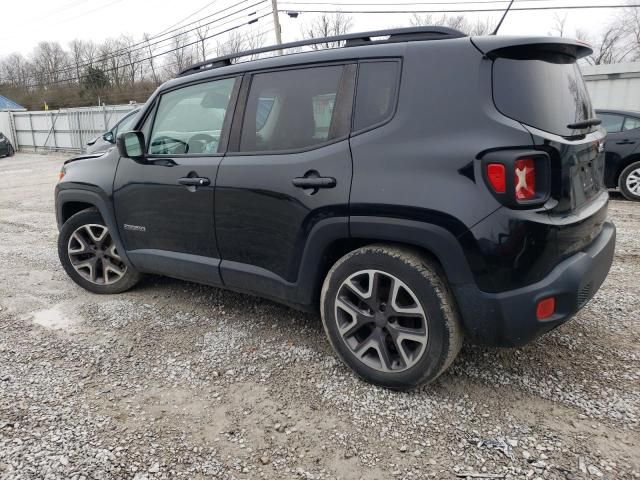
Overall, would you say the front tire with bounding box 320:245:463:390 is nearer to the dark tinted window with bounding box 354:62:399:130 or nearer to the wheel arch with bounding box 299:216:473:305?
the wheel arch with bounding box 299:216:473:305

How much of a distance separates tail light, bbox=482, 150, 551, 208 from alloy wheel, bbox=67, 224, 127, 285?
3.21 metres

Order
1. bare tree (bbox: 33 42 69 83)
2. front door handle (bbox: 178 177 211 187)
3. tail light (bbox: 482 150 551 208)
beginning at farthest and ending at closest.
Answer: bare tree (bbox: 33 42 69 83)
front door handle (bbox: 178 177 211 187)
tail light (bbox: 482 150 551 208)

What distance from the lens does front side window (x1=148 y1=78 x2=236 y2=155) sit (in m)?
3.26

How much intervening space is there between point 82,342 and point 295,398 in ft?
5.57

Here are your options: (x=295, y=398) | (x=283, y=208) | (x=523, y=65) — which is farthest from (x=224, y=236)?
(x=523, y=65)

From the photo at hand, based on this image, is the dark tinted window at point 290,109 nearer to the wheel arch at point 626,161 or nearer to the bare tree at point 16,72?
the wheel arch at point 626,161

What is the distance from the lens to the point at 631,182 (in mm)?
7824

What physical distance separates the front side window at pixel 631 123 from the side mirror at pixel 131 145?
776 centimetres

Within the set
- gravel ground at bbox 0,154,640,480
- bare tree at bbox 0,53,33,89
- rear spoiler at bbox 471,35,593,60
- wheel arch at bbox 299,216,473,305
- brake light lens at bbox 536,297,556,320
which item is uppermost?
bare tree at bbox 0,53,33,89

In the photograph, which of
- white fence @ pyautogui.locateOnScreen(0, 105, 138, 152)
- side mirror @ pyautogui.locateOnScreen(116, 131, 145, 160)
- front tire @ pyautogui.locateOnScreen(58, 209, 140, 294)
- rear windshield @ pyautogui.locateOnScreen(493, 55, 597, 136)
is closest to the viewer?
rear windshield @ pyautogui.locateOnScreen(493, 55, 597, 136)

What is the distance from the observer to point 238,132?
310 cm

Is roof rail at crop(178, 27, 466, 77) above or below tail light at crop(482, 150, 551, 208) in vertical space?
above

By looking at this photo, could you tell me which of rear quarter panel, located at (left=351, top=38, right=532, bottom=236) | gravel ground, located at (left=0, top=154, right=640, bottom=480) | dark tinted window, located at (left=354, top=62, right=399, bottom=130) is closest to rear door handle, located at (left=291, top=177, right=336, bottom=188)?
rear quarter panel, located at (left=351, top=38, right=532, bottom=236)

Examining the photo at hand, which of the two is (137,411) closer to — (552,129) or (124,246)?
(124,246)
